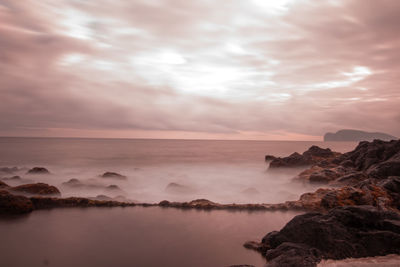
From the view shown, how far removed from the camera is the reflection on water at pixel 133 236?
848 cm

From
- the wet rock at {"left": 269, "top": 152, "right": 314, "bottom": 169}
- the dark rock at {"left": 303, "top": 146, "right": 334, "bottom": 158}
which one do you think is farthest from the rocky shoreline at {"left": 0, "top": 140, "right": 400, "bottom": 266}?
the dark rock at {"left": 303, "top": 146, "right": 334, "bottom": 158}

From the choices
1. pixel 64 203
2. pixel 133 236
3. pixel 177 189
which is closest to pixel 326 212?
pixel 133 236

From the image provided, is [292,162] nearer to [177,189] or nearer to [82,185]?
[177,189]

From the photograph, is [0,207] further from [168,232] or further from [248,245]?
[248,245]

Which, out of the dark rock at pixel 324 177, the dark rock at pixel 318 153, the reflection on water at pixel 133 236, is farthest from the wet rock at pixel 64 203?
the dark rock at pixel 318 153

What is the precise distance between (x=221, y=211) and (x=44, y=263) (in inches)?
338

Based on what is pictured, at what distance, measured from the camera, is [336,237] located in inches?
316

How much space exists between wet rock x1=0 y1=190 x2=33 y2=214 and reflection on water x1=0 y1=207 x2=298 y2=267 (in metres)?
0.65

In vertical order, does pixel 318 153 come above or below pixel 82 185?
above

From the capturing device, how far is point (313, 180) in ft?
74.8

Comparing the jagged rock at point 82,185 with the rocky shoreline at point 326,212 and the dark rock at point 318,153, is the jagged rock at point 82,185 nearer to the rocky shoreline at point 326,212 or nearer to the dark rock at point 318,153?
the rocky shoreline at point 326,212

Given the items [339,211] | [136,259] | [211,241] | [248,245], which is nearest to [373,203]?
[339,211]

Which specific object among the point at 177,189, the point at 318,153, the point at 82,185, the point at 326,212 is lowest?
the point at 177,189

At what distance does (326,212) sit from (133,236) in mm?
9642
